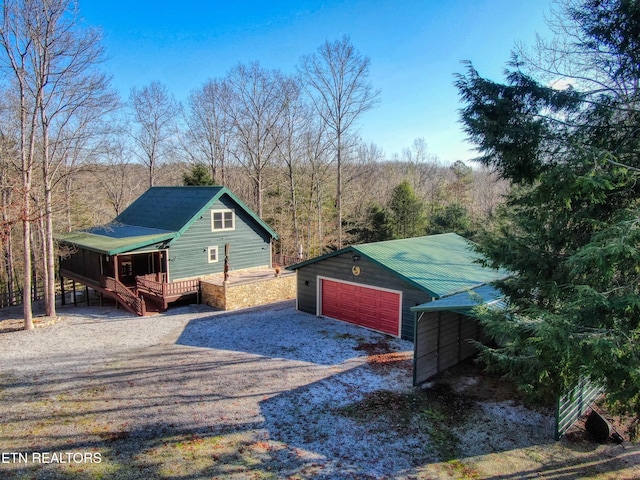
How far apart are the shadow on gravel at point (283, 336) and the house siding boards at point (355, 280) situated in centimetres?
57

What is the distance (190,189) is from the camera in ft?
72.1

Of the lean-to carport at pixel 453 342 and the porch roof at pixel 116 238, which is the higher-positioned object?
the porch roof at pixel 116 238

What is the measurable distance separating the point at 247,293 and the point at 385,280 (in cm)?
718


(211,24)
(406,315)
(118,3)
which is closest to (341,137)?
(211,24)

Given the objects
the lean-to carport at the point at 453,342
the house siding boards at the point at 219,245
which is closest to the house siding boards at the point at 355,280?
the lean-to carport at the point at 453,342

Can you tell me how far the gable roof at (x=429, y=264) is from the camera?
12.8m

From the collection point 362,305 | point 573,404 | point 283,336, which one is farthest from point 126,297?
point 573,404

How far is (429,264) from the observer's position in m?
14.5

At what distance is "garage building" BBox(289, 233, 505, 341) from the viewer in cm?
1313

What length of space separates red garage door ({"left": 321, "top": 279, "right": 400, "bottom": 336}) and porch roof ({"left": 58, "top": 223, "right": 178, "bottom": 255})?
814cm

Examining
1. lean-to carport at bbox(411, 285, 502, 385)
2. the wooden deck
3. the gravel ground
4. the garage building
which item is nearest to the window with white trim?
the wooden deck

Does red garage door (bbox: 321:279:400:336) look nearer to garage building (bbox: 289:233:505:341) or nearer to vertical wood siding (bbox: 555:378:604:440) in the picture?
garage building (bbox: 289:233:505:341)

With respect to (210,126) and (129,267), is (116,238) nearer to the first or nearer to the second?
(129,267)

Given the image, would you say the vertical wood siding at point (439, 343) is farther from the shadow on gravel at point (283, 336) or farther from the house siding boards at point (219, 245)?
the house siding boards at point (219, 245)
